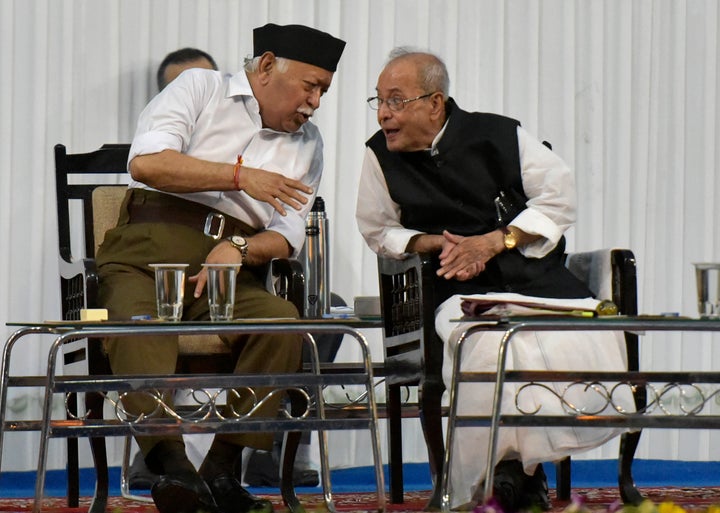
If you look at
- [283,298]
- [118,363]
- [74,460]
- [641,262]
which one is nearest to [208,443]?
[74,460]

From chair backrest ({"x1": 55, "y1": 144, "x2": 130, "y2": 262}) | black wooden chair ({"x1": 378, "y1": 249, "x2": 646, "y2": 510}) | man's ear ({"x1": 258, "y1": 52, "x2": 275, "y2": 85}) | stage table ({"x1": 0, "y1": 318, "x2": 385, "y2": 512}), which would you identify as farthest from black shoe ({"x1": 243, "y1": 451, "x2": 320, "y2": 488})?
stage table ({"x1": 0, "y1": 318, "x2": 385, "y2": 512})

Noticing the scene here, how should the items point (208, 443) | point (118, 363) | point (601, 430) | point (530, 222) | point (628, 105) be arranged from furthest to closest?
point (628, 105), point (208, 443), point (530, 222), point (601, 430), point (118, 363)

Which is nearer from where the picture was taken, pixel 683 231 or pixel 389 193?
pixel 389 193

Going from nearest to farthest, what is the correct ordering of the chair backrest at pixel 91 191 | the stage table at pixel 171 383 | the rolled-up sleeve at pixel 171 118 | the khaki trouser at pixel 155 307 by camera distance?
the stage table at pixel 171 383
the khaki trouser at pixel 155 307
the rolled-up sleeve at pixel 171 118
the chair backrest at pixel 91 191

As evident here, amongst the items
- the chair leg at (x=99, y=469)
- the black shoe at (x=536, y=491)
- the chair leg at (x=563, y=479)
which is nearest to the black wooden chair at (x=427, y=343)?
the chair leg at (x=563, y=479)

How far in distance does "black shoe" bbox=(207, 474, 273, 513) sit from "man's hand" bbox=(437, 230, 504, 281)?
842 millimetres

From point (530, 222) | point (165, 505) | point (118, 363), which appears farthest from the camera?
point (530, 222)

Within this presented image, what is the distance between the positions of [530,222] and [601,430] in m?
0.63

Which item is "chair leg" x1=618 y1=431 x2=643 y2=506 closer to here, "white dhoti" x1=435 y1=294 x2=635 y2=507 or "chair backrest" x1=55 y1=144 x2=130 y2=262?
"white dhoti" x1=435 y1=294 x2=635 y2=507

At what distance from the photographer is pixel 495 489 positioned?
122 inches

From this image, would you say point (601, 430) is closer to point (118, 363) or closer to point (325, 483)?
point (325, 483)

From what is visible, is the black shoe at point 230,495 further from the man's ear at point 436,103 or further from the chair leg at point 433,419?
the man's ear at point 436,103

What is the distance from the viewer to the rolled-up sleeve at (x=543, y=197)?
3.56 meters

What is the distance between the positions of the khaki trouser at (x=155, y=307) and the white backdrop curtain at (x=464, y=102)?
140cm
